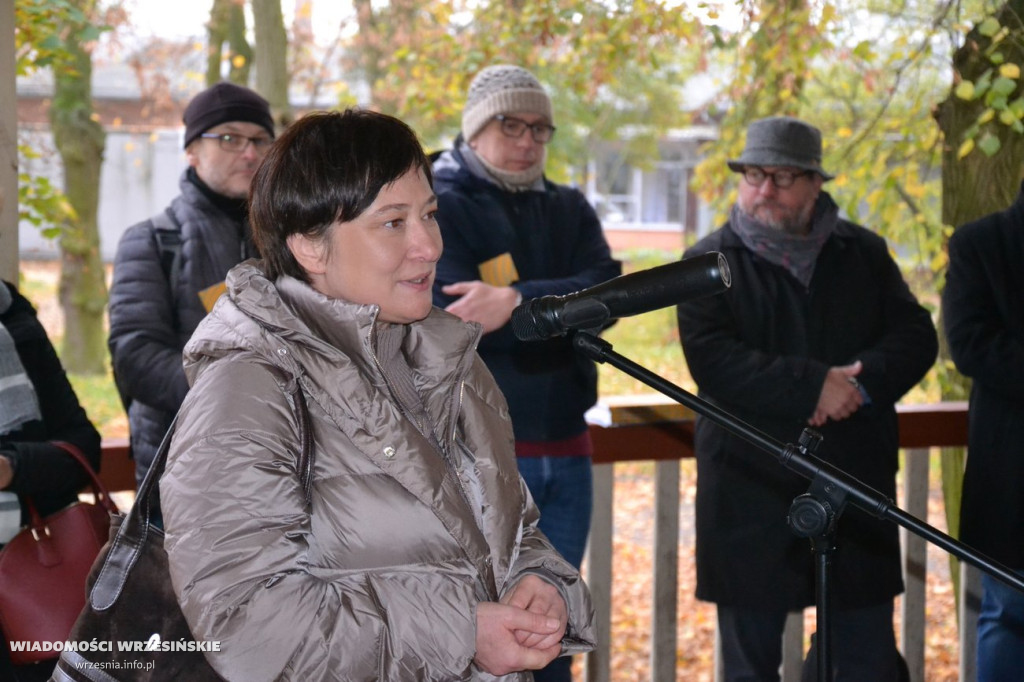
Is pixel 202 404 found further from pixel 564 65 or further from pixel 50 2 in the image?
pixel 564 65

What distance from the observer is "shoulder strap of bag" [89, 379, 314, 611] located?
152cm

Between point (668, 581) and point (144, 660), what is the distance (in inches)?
79.3

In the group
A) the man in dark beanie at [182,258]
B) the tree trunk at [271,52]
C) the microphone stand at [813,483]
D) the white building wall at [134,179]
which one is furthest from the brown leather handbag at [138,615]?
the white building wall at [134,179]

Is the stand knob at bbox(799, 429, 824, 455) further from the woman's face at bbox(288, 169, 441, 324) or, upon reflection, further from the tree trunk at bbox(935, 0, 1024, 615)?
the tree trunk at bbox(935, 0, 1024, 615)

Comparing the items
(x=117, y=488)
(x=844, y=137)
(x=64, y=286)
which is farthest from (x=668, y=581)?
(x=64, y=286)

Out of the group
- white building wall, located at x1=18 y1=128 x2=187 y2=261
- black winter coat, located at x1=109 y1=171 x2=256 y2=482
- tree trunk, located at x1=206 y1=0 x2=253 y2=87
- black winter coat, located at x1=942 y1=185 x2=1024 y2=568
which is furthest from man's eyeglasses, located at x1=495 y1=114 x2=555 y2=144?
white building wall, located at x1=18 y1=128 x2=187 y2=261

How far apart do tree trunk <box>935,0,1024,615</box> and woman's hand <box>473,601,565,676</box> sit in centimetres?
300

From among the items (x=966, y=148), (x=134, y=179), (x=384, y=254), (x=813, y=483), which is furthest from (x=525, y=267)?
(x=134, y=179)

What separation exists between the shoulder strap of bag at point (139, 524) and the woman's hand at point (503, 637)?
32 centimetres

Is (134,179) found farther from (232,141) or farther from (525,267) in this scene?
(525,267)

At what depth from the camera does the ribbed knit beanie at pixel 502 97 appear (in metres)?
3.02

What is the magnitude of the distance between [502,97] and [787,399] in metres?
1.17

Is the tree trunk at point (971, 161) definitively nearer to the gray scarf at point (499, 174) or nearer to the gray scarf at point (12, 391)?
the gray scarf at point (499, 174)

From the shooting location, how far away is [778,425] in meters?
2.91
